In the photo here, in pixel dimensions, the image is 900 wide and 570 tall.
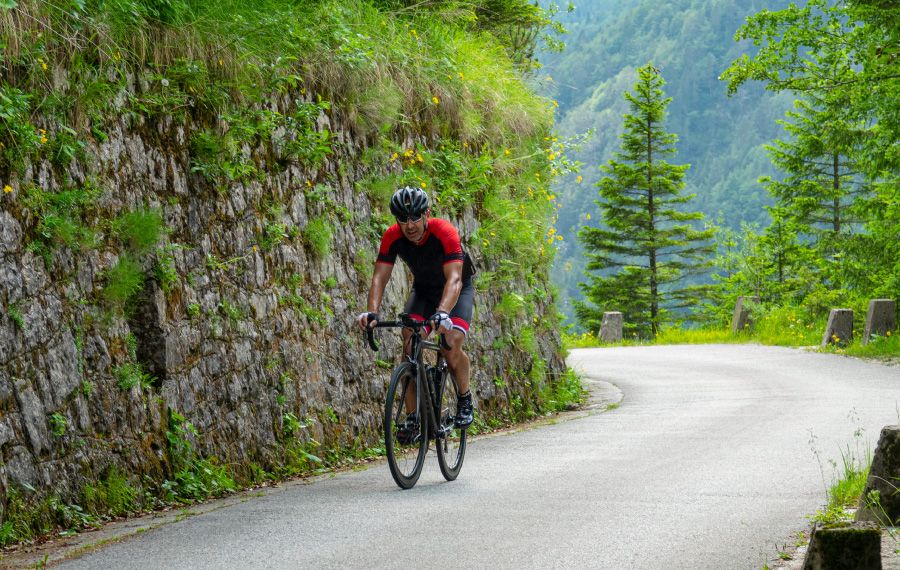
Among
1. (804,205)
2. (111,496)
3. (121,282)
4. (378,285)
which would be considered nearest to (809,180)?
(804,205)

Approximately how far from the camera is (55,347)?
22.8 ft

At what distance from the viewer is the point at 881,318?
75.1 ft

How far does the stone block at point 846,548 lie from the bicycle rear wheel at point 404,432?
3.72 meters

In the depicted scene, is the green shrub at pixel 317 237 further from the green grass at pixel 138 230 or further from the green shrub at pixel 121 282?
the green shrub at pixel 121 282

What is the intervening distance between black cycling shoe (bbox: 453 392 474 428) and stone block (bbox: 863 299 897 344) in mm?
16410

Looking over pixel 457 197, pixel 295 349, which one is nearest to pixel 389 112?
pixel 457 197

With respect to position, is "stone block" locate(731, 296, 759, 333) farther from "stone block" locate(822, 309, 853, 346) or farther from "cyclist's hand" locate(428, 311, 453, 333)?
"cyclist's hand" locate(428, 311, 453, 333)

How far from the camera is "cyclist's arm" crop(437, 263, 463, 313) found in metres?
8.21

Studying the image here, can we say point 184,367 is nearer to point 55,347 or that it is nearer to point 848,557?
point 55,347

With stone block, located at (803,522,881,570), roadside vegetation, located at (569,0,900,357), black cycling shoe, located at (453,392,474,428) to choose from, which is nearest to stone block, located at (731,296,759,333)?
roadside vegetation, located at (569,0,900,357)

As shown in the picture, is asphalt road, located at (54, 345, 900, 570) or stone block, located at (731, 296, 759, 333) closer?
asphalt road, located at (54, 345, 900, 570)

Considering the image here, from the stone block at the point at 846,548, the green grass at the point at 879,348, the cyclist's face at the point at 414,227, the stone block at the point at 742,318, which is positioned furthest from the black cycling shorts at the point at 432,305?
the stone block at the point at 742,318

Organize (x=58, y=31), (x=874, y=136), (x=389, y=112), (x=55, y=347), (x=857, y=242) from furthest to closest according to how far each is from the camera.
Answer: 1. (x=857, y=242)
2. (x=874, y=136)
3. (x=389, y=112)
4. (x=58, y=31)
5. (x=55, y=347)

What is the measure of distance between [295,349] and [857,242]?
64.7 feet
